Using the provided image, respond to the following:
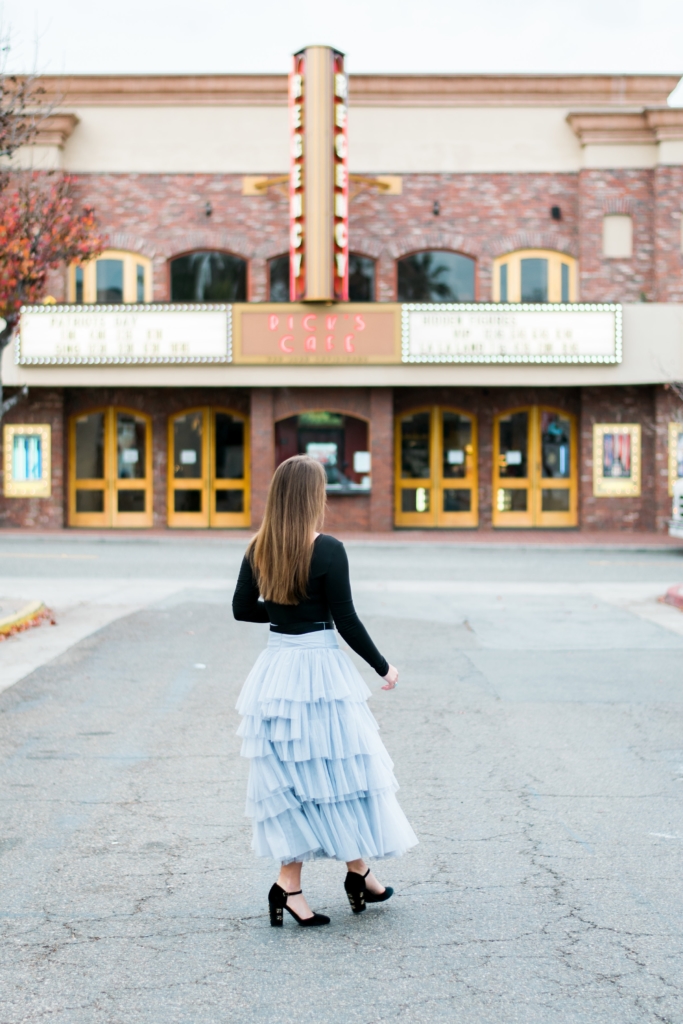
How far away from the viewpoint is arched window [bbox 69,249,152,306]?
2600 cm

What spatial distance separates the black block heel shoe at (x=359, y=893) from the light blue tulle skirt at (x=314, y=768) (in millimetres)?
102

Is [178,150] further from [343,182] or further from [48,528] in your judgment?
[48,528]

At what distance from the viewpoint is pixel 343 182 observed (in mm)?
23438

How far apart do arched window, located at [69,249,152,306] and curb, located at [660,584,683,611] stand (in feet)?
51.4

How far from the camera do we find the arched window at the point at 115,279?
26.0 m

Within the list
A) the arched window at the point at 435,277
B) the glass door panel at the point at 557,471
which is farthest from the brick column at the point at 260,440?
the glass door panel at the point at 557,471

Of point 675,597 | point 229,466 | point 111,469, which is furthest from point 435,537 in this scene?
point 675,597

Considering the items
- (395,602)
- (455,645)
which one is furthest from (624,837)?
(395,602)

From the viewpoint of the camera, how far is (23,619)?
11.7 metres

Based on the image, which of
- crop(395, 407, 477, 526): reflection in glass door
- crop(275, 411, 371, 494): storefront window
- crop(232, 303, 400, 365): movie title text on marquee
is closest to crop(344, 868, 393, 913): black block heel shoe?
crop(232, 303, 400, 365): movie title text on marquee

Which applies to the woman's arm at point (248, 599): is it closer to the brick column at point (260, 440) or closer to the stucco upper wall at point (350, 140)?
the brick column at point (260, 440)

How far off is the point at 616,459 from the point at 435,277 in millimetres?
5829

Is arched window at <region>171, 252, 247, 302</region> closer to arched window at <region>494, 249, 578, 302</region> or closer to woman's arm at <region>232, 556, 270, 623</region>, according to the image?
arched window at <region>494, 249, 578, 302</region>

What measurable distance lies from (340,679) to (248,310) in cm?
2090
